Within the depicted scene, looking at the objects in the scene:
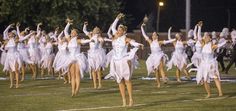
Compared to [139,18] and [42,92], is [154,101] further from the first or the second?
[139,18]

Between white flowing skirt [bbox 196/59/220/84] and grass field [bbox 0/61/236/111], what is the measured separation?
639mm

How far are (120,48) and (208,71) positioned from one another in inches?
140

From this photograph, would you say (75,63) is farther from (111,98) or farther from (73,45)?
(111,98)

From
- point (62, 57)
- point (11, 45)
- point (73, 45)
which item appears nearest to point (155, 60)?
point (62, 57)

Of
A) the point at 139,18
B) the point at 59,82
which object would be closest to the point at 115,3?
the point at 139,18

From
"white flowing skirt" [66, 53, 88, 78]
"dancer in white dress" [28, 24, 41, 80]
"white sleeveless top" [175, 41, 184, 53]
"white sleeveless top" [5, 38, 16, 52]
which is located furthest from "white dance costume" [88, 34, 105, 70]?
"dancer in white dress" [28, 24, 41, 80]

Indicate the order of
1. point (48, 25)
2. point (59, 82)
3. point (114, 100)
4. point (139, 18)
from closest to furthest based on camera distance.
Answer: point (114, 100) < point (59, 82) < point (48, 25) < point (139, 18)

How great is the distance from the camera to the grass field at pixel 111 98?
18.6 meters

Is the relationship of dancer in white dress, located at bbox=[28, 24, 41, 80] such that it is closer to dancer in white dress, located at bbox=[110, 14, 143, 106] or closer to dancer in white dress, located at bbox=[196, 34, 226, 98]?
dancer in white dress, located at bbox=[196, 34, 226, 98]

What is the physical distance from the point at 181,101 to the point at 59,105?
11.7 feet

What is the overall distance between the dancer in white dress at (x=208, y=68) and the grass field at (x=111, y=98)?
19.1 inches

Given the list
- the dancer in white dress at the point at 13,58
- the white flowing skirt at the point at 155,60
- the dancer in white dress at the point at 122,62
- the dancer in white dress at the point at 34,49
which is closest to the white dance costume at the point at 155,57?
the white flowing skirt at the point at 155,60

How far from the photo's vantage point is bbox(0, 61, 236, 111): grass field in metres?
18.6

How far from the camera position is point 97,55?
26359mm
